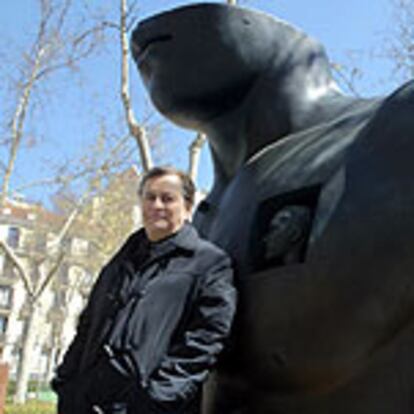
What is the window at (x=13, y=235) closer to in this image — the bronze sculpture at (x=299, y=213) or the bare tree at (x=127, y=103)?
the bare tree at (x=127, y=103)

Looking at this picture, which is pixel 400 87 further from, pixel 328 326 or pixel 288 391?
pixel 288 391

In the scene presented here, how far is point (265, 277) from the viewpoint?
1.14 meters

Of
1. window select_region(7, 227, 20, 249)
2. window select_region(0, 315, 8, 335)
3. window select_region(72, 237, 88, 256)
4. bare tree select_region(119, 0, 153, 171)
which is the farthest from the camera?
window select_region(0, 315, 8, 335)

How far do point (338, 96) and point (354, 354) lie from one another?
2.44 ft

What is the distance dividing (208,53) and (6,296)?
39.8m

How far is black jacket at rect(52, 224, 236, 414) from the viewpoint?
1.02 metres

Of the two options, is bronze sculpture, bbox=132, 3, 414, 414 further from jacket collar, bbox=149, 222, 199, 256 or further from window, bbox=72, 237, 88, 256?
window, bbox=72, 237, 88, 256

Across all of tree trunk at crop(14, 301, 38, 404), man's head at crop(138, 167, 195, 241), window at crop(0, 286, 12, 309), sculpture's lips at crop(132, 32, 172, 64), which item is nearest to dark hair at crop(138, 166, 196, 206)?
man's head at crop(138, 167, 195, 241)

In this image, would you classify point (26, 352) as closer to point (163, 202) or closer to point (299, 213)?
point (163, 202)

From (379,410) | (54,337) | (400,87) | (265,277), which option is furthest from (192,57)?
(54,337)

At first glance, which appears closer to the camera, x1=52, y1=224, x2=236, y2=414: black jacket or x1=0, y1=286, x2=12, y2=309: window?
x1=52, y1=224, x2=236, y2=414: black jacket

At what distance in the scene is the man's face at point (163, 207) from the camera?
1.23m

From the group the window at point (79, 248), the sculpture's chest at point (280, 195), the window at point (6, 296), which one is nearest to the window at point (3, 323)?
the window at point (6, 296)

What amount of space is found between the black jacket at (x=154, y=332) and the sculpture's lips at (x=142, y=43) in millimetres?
617
